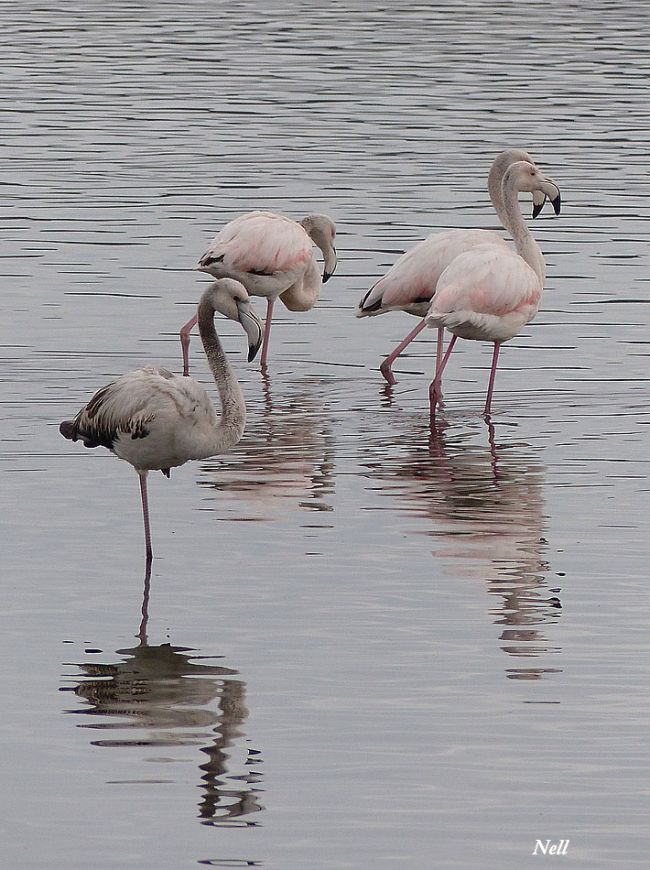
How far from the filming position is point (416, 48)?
3884cm

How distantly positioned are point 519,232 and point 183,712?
293 inches

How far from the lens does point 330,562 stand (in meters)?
9.38

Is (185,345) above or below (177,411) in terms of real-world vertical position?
below

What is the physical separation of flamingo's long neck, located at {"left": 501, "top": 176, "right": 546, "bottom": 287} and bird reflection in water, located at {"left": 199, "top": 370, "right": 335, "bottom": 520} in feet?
5.61

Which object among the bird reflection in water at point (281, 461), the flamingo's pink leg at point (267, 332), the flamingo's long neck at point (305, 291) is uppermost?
the flamingo's long neck at point (305, 291)

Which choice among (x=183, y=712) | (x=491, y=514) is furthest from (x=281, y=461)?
(x=183, y=712)

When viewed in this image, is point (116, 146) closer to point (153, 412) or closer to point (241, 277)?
point (241, 277)

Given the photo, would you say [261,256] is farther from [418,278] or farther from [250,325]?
[250,325]

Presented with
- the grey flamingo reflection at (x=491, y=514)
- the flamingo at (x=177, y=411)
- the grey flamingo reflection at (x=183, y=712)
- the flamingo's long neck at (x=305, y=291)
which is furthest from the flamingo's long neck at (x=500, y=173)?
the grey flamingo reflection at (x=183, y=712)

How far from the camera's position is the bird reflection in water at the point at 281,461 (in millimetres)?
10742

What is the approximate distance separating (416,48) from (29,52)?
24.0ft

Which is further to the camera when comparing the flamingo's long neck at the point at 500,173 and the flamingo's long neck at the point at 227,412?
the flamingo's long neck at the point at 500,173

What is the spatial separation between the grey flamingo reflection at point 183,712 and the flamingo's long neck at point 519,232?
623cm

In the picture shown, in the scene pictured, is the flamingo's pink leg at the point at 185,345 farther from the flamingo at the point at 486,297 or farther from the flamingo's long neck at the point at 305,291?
the flamingo at the point at 486,297
